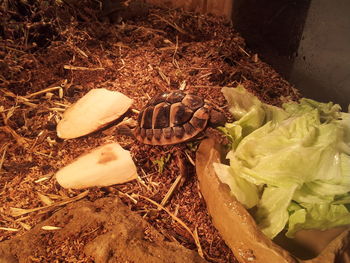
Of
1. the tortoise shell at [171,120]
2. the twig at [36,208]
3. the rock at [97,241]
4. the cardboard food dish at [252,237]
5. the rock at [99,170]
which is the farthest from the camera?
the tortoise shell at [171,120]

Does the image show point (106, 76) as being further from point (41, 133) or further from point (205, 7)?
point (205, 7)

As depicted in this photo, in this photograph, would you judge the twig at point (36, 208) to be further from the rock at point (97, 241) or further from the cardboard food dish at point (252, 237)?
the cardboard food dish at point (252, 237)

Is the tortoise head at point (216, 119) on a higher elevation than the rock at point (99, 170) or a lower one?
higher

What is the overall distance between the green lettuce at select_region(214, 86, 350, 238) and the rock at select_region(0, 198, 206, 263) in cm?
57

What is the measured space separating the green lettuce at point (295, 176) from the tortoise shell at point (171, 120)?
632 millimetres

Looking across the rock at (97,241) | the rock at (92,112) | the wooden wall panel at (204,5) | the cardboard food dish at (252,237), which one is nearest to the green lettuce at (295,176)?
the cardboard food dish at (252,237)

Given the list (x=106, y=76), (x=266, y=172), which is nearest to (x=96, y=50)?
(x=106, y=76)

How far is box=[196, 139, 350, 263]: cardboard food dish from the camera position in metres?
1.70

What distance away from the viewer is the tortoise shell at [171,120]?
2.66m

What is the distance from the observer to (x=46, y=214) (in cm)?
229

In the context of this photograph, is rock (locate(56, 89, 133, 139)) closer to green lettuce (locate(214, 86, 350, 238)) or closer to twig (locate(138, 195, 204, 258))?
twig (locate(138, 195, 204, 258))

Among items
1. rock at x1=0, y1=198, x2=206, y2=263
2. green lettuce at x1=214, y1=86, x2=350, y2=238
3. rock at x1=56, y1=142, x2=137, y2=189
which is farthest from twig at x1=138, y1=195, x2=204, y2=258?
green lettuce at x1=214, y1=86, x2=350, y2=238

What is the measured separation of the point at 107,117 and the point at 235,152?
4.56 feet

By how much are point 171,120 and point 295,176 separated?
1194 millimetres
